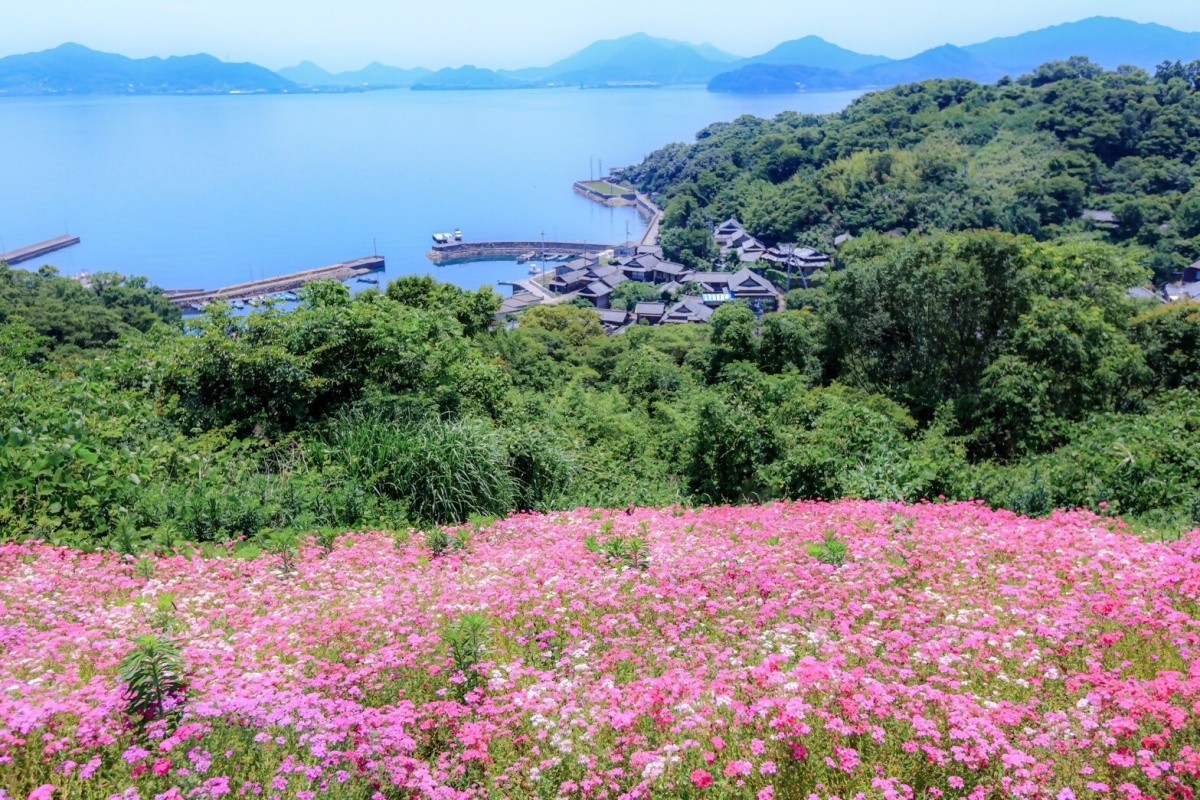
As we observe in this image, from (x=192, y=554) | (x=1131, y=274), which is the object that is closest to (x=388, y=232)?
(x=1131, y=274)

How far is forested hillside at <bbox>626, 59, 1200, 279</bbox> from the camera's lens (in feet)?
161

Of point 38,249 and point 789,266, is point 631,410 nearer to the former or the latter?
point 789,266

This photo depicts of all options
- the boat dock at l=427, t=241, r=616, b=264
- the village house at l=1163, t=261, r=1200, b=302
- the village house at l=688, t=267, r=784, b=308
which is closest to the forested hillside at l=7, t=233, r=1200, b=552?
the village house at l=1163, t=261, r=1200, b=302

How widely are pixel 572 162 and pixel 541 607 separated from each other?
10152 cm

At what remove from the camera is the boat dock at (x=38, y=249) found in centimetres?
5433

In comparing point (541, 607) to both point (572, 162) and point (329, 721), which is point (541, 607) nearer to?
point (329, 721)

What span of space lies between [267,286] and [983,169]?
48.0 metres

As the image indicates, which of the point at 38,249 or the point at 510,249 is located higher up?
the point at 38,249

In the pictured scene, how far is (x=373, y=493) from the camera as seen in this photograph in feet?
21.5

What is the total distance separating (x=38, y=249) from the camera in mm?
56156

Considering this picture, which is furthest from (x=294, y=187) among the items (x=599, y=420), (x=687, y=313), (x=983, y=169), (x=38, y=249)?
(x=599, y=420)

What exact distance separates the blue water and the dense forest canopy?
132ft

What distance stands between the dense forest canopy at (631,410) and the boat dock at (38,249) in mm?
50587

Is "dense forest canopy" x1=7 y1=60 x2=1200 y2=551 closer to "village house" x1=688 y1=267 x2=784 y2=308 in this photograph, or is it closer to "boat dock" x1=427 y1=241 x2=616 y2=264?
"village house" x1=688 y1=267 x2=784 y2=308
